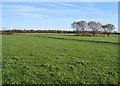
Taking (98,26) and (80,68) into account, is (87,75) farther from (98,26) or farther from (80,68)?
(98,26)

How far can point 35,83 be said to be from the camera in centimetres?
1142

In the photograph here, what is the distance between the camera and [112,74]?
13.6 m

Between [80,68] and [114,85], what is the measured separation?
3.61 meters

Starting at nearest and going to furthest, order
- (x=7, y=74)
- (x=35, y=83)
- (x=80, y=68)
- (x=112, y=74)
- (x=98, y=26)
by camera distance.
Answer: (x=35, y=83)
(x=7, y=74)
(x=112, y=74)
(x=80, y=68)
(x=98, y=26)

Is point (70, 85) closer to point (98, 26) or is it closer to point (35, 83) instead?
point (35, 83)

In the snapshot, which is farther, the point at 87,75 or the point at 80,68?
the point at 80,68

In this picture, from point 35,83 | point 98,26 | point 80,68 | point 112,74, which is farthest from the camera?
point 98,26

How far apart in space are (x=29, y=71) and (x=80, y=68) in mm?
3361

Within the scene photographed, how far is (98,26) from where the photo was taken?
168625 millimetres

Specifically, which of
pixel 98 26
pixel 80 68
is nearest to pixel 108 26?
pixel 98 26

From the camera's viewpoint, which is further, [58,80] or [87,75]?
[87,75]

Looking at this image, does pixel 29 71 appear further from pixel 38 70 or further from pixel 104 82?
pixel 104 82

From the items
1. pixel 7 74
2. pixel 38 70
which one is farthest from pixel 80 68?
pixel 7 74

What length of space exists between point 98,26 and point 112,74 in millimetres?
157502
